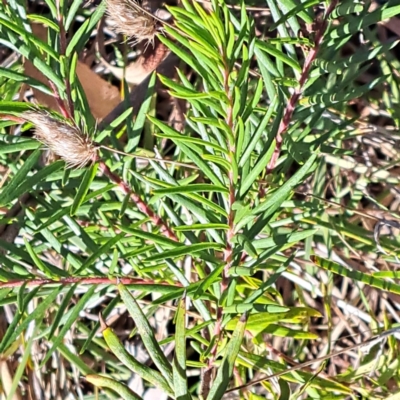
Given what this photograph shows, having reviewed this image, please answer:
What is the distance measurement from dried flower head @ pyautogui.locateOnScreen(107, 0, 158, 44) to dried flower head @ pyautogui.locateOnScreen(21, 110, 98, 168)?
17cm

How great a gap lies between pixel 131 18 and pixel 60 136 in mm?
214

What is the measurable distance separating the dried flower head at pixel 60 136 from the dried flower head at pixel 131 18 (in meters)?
0.17

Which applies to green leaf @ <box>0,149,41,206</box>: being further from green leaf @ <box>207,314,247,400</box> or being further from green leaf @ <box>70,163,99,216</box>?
green leaf @ <box>207,314,247,400</box>

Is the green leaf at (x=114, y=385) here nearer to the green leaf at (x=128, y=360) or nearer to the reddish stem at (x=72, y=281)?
the green leaf at (x=128, y=360)

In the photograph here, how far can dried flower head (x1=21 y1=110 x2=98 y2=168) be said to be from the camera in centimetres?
78

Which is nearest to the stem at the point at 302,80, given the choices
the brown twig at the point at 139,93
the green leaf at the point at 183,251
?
the green leaf at the point at 183,251

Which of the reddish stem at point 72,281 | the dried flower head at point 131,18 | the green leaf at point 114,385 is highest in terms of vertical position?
the dried flower head at point 131,18

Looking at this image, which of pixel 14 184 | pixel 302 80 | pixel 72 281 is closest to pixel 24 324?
pixel 72 281

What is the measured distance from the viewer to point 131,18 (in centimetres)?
86

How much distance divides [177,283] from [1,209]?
392mm

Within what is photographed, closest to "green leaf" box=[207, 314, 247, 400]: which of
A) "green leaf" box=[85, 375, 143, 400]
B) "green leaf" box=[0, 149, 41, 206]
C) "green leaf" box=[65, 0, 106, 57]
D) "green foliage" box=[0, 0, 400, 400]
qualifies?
"green foliage" box=[0, 0, 400, 400]

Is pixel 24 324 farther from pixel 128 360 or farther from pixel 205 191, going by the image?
pixel 205 191

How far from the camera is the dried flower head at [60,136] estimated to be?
78 centimetres

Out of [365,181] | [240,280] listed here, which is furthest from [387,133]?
[240,280]
